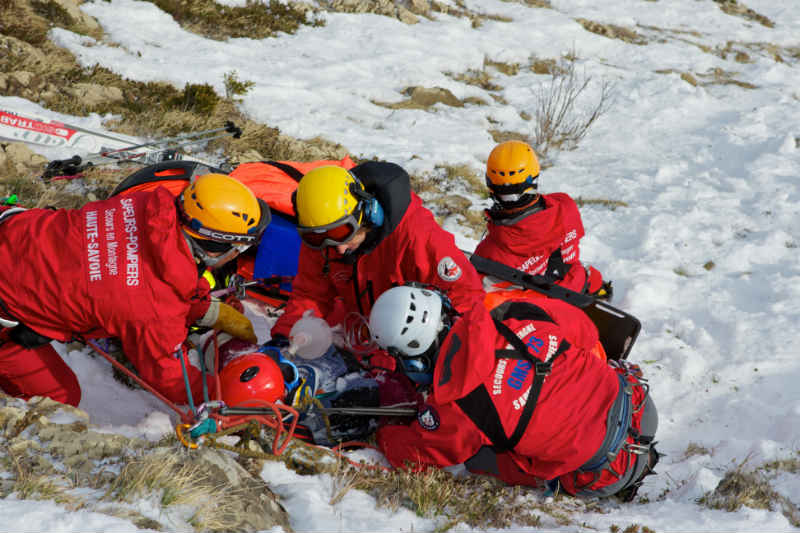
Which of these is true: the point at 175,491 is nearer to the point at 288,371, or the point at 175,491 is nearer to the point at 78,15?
the point at 288,371

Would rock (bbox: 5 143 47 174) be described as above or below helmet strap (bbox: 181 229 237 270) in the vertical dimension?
below

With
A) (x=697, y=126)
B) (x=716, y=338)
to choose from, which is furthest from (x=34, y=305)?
(x=697, y=126)

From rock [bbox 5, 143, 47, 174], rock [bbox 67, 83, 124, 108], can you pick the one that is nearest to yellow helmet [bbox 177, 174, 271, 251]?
rock [bbox 5, 143, 47, 174]

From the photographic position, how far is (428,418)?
9.62ft

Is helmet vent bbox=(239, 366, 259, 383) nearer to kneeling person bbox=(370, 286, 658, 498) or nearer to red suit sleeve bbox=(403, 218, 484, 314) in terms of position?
kneeling person bbox=(370, 286, 658, 498)

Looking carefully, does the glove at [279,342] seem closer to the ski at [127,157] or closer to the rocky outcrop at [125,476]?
the rocky outcrop at [125,476]

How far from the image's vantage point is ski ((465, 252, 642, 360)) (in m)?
4.40

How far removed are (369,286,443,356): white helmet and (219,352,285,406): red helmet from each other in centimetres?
72

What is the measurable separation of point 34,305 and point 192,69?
7.01 m

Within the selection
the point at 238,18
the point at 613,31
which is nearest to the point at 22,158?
the point at 238,18

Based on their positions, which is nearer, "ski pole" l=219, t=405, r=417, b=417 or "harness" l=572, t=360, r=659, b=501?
"ski pole" l=219, t=405, r=417, b=417

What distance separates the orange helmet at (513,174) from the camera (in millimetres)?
4348

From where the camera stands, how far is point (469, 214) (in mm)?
6812

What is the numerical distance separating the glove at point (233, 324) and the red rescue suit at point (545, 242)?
203 cm
